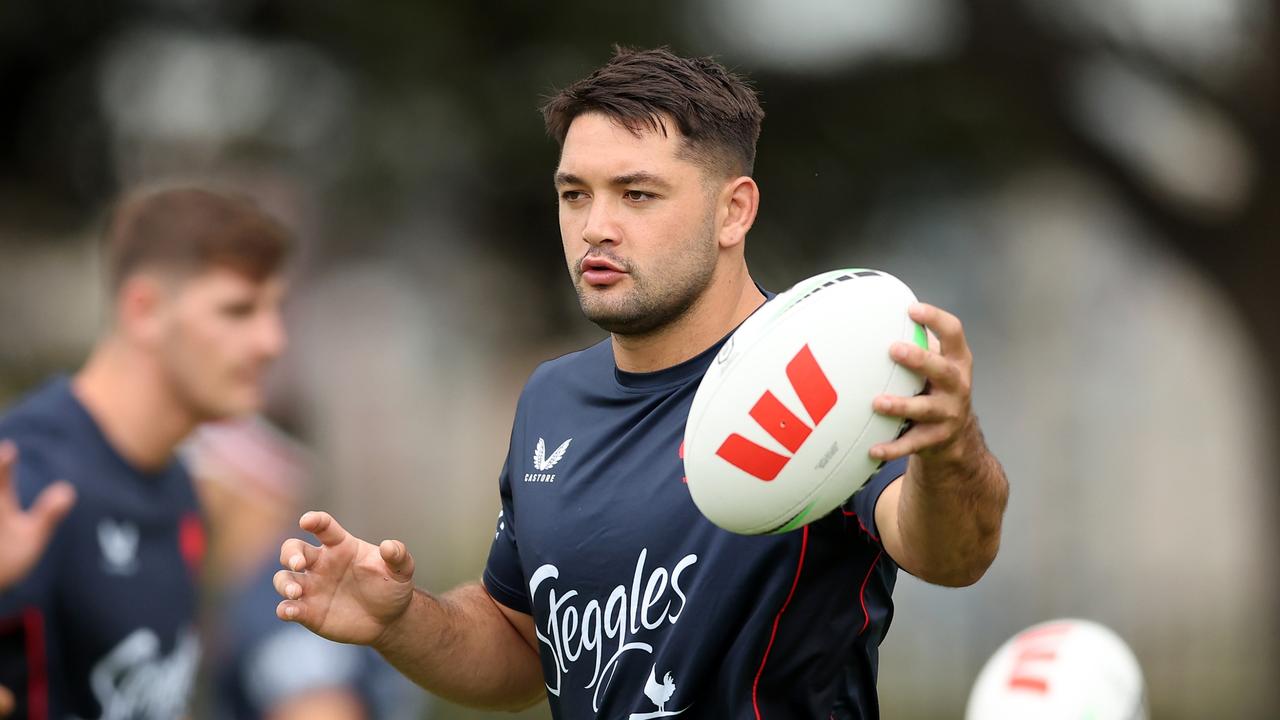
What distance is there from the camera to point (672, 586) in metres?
3.49

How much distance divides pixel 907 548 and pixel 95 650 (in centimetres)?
338

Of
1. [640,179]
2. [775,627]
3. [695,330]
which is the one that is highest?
[640,179]

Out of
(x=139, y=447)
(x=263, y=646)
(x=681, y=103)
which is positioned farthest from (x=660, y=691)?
(x=263, y=646)

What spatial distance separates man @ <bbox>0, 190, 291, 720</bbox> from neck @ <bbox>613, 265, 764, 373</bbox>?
2533 mm

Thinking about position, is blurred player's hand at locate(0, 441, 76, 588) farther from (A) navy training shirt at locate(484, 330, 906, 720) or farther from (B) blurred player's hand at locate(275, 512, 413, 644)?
(A) navy training shirt at locate(484, 330, 906, 720)

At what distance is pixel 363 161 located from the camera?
40.6 ft

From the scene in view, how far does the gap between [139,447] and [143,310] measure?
55 centimetres

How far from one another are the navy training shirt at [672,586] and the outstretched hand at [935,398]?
0.37 meters

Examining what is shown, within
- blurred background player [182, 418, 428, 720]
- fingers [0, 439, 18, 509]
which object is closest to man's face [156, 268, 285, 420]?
blurred background player [182, 418, 428, 720]

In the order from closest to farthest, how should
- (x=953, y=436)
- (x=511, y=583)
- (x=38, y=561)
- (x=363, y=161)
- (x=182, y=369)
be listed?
(x=953, y=436) → (x=511, y=583) → (x=38, y=561) → (x=182, y=369) → (x=363, y=161)

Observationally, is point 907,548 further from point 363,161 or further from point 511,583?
point 363,161

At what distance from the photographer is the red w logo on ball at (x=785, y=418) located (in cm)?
294

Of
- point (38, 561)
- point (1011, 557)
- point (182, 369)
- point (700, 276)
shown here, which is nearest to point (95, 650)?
point (38, 561)

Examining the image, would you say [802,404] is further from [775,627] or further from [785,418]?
[775,627]
